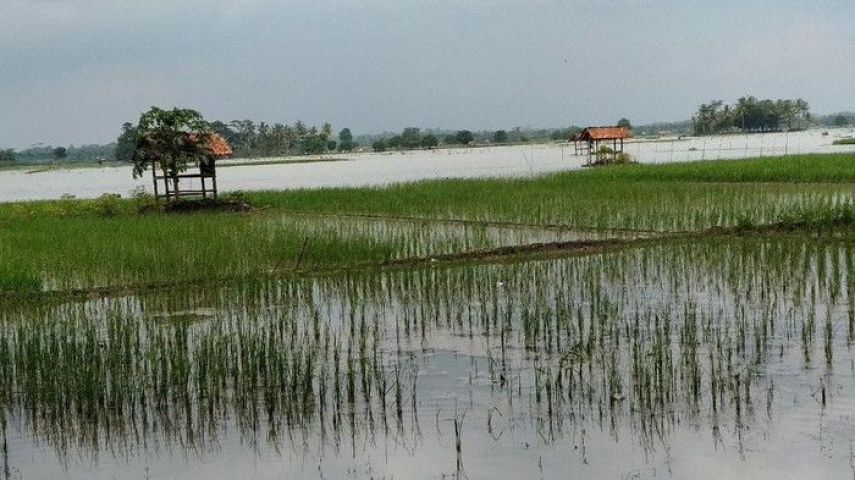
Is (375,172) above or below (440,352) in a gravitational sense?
below

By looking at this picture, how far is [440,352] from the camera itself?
23.0ft

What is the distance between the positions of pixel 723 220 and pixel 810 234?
54.0 inches

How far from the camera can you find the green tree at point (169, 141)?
19891 mm

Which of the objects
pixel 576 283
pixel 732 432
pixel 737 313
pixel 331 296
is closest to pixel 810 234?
pixel 576 283

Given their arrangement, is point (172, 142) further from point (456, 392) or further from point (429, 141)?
point (429, 141)

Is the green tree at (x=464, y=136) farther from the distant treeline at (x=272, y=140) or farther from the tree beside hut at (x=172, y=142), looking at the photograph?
the tree beside hut at (x=172, y=142)

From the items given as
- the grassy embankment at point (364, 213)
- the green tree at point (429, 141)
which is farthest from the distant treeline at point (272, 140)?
the grassy embankment at point (364, 213)

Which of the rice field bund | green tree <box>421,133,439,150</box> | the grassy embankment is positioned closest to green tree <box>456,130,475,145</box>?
green tree <box>421,133,439,150</box>

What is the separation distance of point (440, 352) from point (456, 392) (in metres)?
0.99

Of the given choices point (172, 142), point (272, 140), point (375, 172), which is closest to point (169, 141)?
point (172, 142)

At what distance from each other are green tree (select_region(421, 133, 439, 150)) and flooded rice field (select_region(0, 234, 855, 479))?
4024 inches

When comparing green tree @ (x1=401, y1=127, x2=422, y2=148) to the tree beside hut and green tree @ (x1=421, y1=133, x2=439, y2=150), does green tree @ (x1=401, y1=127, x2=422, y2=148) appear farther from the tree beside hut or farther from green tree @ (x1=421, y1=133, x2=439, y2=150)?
the tree beside hut

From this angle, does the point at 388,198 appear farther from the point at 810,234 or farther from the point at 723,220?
the point at 810,234

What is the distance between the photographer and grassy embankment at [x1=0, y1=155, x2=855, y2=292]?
11430 millimetres
